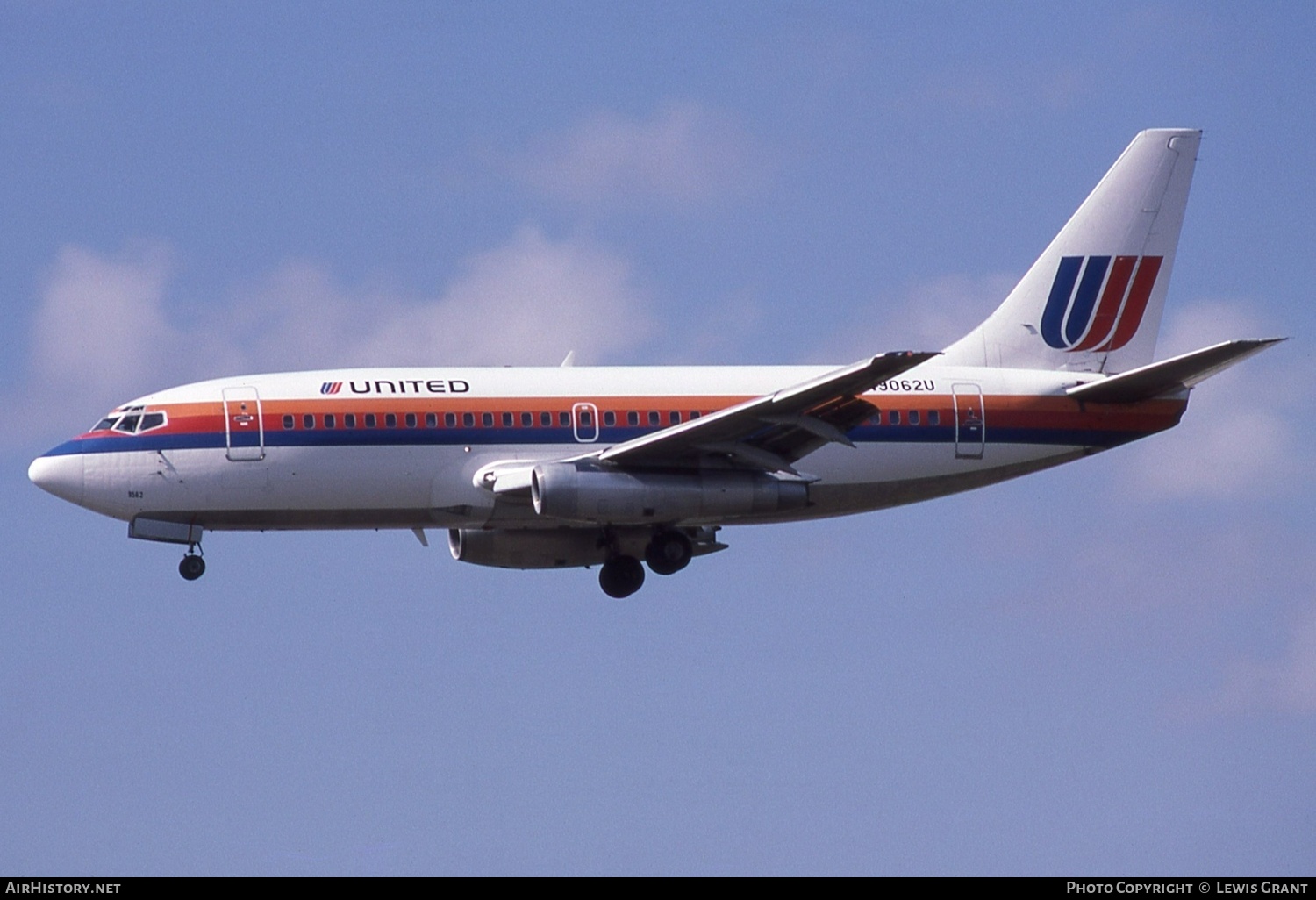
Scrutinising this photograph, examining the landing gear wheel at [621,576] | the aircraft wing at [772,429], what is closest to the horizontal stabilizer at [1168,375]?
the aircraft wing at [772,429]

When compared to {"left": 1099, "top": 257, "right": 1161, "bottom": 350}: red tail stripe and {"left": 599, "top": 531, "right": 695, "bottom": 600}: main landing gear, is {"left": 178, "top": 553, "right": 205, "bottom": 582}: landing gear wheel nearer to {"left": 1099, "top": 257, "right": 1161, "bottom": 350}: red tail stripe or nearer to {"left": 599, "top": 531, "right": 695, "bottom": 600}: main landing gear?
{"left": 599, "top": 531, "right": 695, "bottom": 600}: main landing gear

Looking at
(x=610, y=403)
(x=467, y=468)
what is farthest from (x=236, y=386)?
(x=610, y=403)

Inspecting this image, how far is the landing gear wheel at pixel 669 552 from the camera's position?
47.0 meters

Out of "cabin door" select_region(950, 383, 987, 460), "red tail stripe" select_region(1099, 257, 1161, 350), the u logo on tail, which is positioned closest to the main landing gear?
"cabin door" select_region(950, 383, 987, 460)

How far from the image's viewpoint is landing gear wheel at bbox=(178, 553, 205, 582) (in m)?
44.3

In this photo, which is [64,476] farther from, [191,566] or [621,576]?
[621,576]

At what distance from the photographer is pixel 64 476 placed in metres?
44.0

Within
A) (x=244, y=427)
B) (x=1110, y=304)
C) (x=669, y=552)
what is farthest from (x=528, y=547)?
(x=1110, y=304)

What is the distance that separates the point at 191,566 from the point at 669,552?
1111 centimetres

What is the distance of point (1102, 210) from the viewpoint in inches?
1996

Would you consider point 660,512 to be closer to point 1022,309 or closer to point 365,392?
point 365,392

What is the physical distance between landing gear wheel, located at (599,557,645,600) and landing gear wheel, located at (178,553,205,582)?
994 centimetres

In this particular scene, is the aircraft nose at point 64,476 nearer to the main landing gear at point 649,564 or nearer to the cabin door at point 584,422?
the cabin door at point 584,422

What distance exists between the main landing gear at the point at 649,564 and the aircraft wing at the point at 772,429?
309cm
